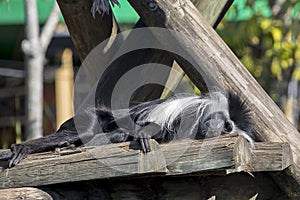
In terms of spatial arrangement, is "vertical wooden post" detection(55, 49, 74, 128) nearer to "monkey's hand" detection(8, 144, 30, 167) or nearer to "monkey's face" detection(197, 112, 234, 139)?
"monkey's hand" detection(8, 144, 30, 167)

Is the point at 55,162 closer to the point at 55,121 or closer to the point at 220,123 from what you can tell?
the point at 220,123

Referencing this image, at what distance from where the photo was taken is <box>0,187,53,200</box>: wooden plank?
270cm

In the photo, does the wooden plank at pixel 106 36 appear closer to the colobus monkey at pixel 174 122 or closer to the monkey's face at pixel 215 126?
the colobus monkey at pixel 174 122

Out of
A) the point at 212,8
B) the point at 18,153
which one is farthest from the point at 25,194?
the point at 212,8

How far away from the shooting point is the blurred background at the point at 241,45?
574 cm

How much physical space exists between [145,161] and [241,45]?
3657 millimetres

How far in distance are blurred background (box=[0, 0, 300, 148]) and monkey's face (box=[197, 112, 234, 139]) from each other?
1876 mm

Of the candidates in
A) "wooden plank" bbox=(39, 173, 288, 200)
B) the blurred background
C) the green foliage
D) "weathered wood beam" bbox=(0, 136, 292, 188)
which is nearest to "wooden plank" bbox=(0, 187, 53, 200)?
"weathered wood beam" bbox=(0, 136, 292, 188)

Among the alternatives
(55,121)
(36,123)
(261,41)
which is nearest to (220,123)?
(36,123)

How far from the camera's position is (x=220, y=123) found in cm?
276

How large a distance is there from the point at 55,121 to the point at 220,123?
5.32 meters

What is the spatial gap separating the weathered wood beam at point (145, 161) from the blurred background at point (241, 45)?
1.94 metres

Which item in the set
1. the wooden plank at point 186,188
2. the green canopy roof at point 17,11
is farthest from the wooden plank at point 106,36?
the green canopy roof at point 17,11

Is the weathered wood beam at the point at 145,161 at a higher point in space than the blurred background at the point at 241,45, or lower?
lower
